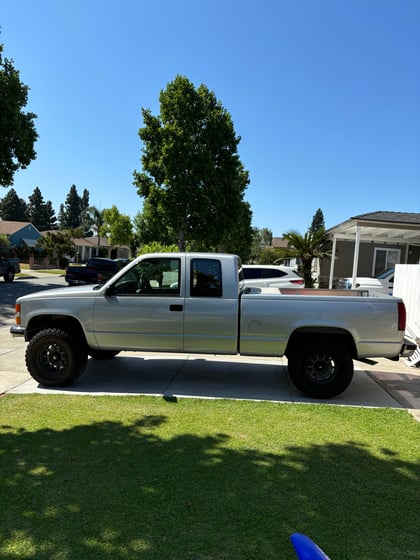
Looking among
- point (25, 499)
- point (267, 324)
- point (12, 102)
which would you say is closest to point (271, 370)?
point (267, 324)

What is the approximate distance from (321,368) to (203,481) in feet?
9.35

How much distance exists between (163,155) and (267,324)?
18.6 meters

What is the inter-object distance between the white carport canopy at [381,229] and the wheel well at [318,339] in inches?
441

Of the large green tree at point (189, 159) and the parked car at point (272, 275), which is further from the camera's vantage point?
the large green tree at point (189, 159)

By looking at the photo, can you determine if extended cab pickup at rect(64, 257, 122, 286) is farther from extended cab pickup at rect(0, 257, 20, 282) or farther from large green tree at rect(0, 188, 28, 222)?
large green tree at rect(0, 188, 28, 222)

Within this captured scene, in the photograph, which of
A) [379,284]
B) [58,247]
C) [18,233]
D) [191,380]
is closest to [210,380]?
[191,380]

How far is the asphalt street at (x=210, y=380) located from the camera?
5793 millimetres

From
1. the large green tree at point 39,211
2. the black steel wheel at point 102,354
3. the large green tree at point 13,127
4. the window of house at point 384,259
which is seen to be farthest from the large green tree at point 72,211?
the black steel wheel at point 102,354

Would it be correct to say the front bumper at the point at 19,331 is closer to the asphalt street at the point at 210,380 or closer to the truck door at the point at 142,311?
the asphalt street at the point at 210,380

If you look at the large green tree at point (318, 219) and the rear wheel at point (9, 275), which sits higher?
the large green tree at point (318, 219)

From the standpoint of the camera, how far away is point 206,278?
6.00 metres

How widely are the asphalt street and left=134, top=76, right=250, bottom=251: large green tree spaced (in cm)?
1611

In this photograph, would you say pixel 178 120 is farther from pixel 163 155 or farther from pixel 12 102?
pixel 12 102

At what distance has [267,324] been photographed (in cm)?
570
